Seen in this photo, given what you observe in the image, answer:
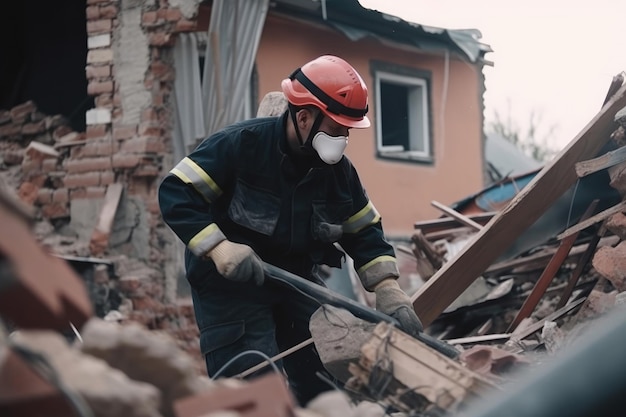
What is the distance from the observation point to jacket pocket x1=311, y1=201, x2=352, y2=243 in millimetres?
4508

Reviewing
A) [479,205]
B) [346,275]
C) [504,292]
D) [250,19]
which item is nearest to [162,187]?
[504,292]

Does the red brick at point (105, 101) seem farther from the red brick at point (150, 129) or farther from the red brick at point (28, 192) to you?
the red brick at point (28, 192)

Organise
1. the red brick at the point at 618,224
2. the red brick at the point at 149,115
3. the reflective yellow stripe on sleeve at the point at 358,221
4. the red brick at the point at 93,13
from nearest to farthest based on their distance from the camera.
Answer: the reflective yellow stripe on sleeve at the point at 358,221 → the red brick at the point at 618,224 → the red brick at the point at 149,115 → the red brick at the point at 93,13

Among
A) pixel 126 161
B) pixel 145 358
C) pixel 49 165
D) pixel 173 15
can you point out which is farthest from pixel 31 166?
pixel 145 358

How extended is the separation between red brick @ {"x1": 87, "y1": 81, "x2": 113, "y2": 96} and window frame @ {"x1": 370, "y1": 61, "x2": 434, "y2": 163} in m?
4.73

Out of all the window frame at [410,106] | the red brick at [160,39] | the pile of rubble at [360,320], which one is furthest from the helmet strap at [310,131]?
the window frame at [410,106]

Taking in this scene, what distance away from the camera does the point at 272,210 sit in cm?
443

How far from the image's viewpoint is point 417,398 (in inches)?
119

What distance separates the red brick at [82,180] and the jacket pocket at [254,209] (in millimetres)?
6002

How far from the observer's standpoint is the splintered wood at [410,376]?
2896 mm

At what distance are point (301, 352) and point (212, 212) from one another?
747 mm

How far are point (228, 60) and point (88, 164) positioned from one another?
1761 millimetres

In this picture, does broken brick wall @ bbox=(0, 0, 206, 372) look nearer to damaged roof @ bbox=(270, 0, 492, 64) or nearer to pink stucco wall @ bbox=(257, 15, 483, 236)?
damaged roof @ bbox=(270, 0, 492, 64)

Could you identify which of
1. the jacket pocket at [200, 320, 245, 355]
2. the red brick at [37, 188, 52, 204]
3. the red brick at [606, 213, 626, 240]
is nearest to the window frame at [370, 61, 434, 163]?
the red brick at [37, 188, 52, 204]
